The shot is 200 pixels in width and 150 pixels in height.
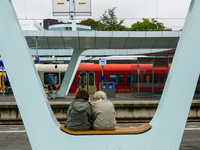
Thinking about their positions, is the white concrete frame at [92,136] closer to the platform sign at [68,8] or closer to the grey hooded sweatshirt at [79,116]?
the grey hooded sweatshirt at [79,116]

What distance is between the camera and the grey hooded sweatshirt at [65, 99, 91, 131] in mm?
3699

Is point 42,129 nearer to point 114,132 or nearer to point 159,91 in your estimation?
point 114,132

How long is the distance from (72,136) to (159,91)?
13945 millimetres

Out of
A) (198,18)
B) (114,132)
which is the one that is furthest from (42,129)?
(198,18)

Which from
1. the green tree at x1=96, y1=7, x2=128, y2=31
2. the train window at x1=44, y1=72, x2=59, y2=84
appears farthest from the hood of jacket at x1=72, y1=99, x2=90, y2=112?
the green tree at x1=96, y1=7, x2=128, y2=31

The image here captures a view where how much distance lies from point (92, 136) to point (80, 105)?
1.74 feet

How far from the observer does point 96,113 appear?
3.78 metres

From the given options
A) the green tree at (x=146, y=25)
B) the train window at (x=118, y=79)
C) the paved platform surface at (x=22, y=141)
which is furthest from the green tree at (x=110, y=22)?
the paved platform surface at (x=22, y=141)

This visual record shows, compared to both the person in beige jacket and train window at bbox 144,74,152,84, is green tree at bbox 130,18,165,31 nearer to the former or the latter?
train window at bbox 144,74,152,84

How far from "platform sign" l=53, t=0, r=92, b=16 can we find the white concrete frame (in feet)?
37.7

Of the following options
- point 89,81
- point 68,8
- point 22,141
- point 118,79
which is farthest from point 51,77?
point 22,141

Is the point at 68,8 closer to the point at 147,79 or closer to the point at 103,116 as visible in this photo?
the point at 147,79

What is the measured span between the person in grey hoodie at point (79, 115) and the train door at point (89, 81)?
17.9m

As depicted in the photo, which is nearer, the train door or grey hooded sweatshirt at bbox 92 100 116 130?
grey hooded sweatshirt at bbox 92 100 116 130
